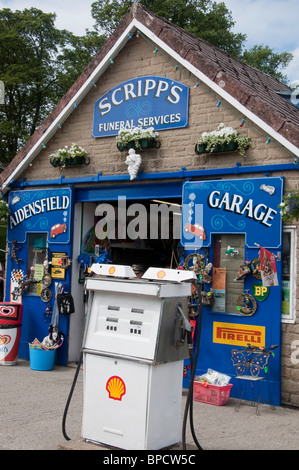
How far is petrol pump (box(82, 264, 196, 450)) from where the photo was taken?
476 centimetres

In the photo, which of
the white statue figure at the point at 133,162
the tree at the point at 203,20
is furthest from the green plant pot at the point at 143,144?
the tree at the point at 203,20

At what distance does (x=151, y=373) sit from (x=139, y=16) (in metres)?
6.15

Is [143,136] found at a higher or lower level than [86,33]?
lower

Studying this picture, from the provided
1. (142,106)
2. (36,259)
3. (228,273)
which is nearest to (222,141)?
(142,106)

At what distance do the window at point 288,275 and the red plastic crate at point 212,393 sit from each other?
3.97 ft

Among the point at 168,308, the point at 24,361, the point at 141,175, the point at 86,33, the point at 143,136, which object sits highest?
the point at 86,33

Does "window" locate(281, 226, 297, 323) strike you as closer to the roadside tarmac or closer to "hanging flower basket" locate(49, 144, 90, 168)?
the roadside tarmac

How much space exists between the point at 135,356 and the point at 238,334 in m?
3.16

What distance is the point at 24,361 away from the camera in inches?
393

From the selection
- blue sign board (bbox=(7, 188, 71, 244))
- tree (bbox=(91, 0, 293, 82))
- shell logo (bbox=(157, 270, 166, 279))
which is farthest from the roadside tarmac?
tree (bbox=(91, 0, 293, 82))

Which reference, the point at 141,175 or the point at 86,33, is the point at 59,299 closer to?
the point at 141,175

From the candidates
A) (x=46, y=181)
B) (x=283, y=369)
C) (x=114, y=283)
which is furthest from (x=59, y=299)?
(x=114, y=283)

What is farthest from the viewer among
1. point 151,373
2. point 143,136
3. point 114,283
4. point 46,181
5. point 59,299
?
point 46,181

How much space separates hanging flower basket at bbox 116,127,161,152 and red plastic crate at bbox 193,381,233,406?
364 cm
